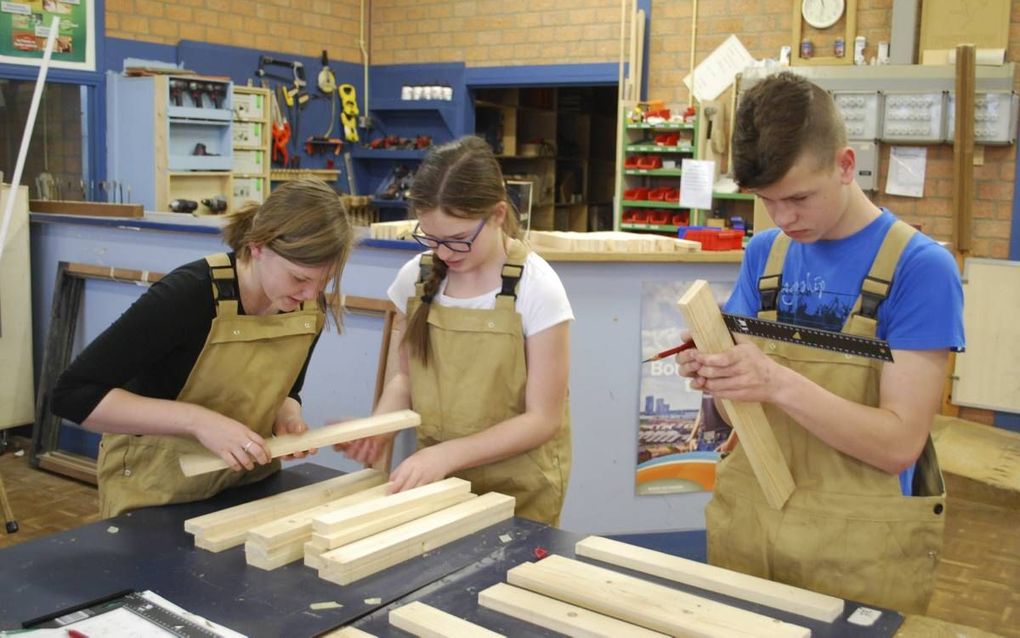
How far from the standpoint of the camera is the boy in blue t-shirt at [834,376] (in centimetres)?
162

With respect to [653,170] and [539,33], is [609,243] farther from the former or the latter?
[539,33]

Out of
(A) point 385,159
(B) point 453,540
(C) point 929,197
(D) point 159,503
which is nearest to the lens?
(B) point 453,540

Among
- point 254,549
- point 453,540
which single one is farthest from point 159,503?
point 453,540

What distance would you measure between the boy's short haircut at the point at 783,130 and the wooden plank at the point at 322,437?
91cm

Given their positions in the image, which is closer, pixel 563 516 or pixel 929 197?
pixel 563 516

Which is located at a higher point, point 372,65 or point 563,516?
point 372,65

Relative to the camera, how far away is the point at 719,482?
6.22ft

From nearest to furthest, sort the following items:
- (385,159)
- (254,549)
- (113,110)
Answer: (254,549) < (113,110) < (385,159)

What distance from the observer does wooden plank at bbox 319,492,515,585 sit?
163 cm

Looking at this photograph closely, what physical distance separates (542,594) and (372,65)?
27.3ft

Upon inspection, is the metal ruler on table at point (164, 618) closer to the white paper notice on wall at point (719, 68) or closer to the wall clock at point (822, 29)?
the wall clock at point (822, 29)

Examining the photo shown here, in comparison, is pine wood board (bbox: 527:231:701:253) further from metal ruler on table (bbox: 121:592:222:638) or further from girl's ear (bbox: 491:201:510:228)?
metal ruler on table (bbox: 121:592:222:638)

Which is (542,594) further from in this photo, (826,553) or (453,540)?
(826,553)

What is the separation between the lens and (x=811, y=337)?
5.11 ft
